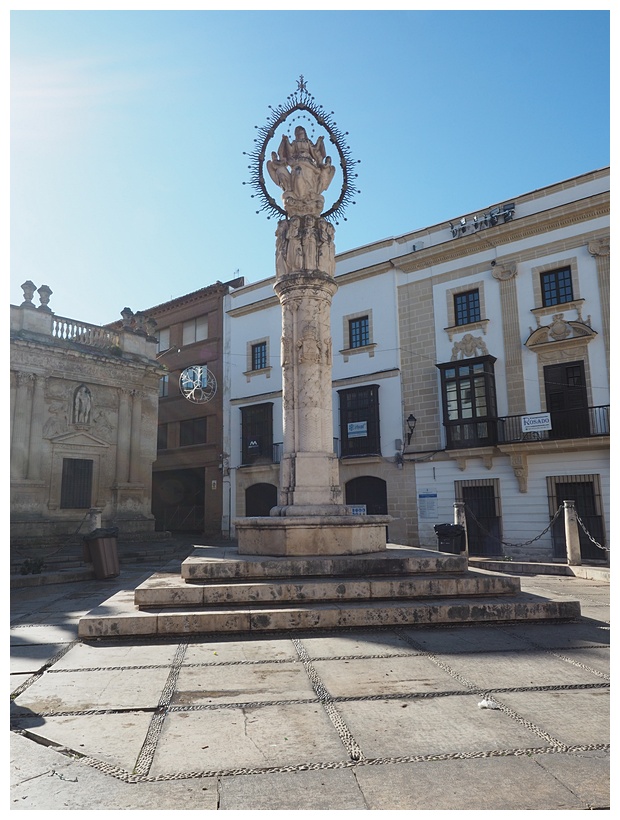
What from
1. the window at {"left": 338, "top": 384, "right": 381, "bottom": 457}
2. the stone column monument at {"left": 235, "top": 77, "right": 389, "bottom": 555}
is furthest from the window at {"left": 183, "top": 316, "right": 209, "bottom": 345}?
the stone column monument at {"left": 235, "top": 77, "right": 389, "bottom": 555}

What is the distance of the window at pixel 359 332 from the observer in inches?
854

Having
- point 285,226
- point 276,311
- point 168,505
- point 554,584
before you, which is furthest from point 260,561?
point 168,505

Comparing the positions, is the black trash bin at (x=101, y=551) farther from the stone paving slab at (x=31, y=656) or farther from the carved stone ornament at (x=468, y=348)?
the carved stone ornament at (x=468, y=348)

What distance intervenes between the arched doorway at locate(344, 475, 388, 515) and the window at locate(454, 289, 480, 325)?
6.33 metres

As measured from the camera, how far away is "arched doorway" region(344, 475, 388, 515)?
2011cm

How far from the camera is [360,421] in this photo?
68.8 feet

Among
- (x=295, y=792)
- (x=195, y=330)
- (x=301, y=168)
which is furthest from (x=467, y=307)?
(x=295, y=792)

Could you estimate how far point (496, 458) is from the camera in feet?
58.3

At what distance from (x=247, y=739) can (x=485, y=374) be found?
1648 cm

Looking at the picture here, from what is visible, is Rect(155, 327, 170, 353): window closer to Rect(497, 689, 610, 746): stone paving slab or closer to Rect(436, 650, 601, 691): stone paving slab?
Rect(436, 650, 601, 691): stone paving slab

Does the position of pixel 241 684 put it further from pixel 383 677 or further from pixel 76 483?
pixel 76 483

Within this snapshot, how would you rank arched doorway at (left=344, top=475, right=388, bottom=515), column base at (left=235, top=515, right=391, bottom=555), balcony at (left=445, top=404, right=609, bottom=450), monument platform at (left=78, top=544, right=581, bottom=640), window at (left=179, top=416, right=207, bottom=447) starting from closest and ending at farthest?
monument platform at (left=78, top=544, right=581, bottom=640) → column base at (left=235, top=515, right=391, bottom=555) → balcony at (left=445, top=404, right=609, bottom=450) → arched doorway at (left=344, top=475, right=388, bottom=515) → window at (left=179, top=416, right=207, bottom=447)

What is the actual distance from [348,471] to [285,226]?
1302cm

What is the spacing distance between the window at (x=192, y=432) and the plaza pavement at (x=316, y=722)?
842 inches
